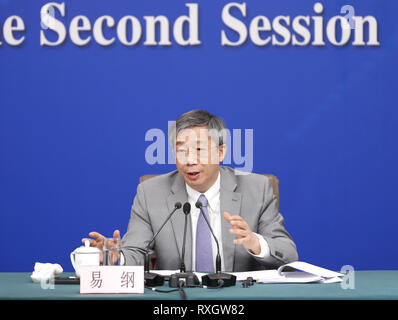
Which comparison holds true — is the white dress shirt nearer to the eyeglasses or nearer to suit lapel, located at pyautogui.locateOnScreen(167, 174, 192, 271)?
suit lapel, located at pyautogui.locateOnScreen(167, 174, 192, 271)

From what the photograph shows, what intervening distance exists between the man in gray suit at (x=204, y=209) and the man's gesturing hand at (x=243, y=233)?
0.72 ft

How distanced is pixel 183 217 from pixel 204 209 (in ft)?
0.36

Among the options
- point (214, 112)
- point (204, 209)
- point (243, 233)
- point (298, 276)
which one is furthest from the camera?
point (214, 112)

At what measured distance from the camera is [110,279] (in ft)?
5.69

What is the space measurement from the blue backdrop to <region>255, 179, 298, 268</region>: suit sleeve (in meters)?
1.04

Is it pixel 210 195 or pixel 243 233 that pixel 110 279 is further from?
pixel 210 195

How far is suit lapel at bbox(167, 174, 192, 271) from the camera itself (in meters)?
2.58

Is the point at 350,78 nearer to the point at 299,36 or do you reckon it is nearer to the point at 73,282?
the point at 299,36

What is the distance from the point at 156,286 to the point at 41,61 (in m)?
2.35

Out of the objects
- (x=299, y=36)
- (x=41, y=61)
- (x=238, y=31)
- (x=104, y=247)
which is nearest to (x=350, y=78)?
(x=299, y=36)

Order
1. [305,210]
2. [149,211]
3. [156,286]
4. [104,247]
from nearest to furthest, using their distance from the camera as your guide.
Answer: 1. [156,286]
2. [104,247]
3. [149,211]
4. [305,210]

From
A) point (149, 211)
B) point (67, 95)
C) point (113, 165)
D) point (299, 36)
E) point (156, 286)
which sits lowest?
point (156, 286)

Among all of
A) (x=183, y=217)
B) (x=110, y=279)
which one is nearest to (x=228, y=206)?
(x=183, y=217)

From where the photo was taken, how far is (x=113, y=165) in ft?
12.4
